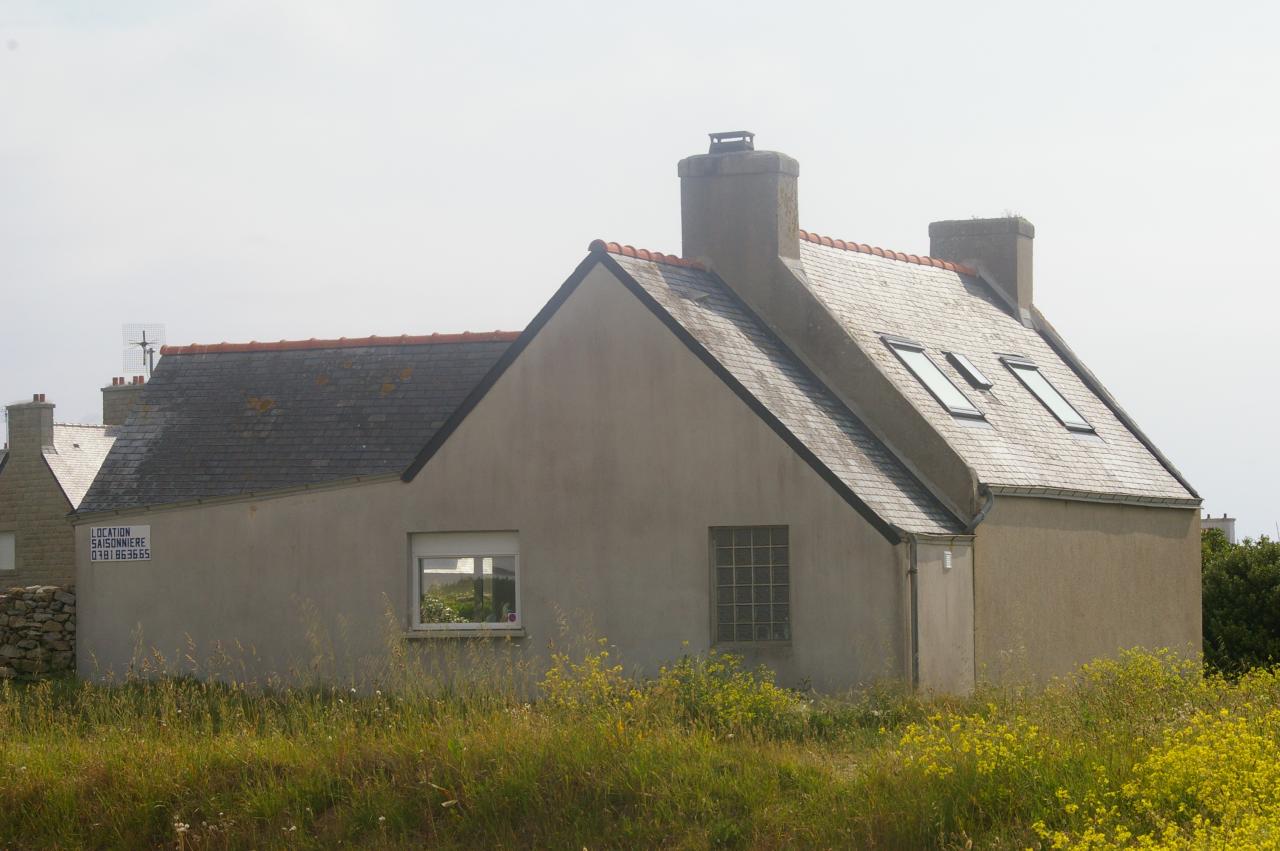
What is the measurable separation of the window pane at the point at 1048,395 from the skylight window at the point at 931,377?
2564mm

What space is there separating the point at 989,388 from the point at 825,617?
253 inches

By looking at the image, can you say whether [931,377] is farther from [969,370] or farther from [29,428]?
[29,428]

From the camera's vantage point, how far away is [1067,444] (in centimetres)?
2414

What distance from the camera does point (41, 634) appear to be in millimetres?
24125

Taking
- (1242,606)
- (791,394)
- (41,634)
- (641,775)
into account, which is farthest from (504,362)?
(1242,606)

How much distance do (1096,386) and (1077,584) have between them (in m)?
6.55

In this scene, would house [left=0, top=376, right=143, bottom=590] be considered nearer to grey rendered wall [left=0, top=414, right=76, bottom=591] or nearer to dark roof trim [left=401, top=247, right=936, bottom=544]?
grey rendered wall [left=0, top=414, right=76, bottom=591]

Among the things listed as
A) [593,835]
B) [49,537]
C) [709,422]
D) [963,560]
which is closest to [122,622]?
[709,422]

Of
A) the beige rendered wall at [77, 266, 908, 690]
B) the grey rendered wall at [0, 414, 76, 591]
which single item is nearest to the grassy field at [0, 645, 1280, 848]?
the beige rendered wall at [77, 266, 908, 690]

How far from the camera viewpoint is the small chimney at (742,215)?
22.8m

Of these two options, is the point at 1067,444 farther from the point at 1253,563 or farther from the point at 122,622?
the point at 122,622

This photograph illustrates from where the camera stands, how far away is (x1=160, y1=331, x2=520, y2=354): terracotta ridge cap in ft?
89.5

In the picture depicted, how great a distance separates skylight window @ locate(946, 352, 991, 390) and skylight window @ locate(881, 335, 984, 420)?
0.71 meters

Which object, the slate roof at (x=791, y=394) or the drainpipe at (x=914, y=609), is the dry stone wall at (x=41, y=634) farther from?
the drainpipe at (x=914, y=609)
